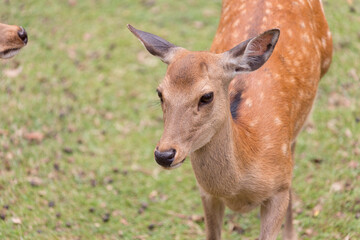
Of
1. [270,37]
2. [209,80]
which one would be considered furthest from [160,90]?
[270,37]

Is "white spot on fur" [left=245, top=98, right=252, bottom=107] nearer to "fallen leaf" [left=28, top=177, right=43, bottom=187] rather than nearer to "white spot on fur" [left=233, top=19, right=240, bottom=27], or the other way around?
"white spot on fur" [left=233, top=19, right=240, bottom=27]

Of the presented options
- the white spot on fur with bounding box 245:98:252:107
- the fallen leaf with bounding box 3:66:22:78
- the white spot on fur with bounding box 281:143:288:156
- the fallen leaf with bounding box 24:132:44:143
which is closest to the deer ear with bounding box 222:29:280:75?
the white spot on fur with bounding box 245:98:252:107

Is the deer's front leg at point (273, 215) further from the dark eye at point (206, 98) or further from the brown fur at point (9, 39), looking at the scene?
the brown fur at point (9, 39)

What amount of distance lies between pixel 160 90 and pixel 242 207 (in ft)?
3.86

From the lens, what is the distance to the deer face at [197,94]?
11.7ft

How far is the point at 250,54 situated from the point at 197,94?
513mm

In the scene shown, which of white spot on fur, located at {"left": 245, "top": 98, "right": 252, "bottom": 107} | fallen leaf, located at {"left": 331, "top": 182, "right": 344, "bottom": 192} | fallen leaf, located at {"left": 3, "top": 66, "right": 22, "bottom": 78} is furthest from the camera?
fallen leaf, located at {"left": 3, "top": 66, "right": 22, "bottom": 78}

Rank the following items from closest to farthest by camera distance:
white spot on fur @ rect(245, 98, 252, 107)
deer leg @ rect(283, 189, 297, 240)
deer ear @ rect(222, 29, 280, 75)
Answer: deer ear @ rect(222, 29, 280, 75) → white spot on fur @ rect(245, 98, 252, 107) → deer leg @ rect(283, 189, 297, 240)

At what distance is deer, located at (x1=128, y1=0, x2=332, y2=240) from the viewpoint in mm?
3668

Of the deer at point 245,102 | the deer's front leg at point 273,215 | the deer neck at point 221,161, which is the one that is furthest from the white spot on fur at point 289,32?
the deer's front leg at point 273,215

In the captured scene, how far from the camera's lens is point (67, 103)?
24.9 ft

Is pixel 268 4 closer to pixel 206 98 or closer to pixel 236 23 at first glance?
pixel 236 23

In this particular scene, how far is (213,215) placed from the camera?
461 cm

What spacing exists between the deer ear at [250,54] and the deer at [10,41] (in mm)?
2443
